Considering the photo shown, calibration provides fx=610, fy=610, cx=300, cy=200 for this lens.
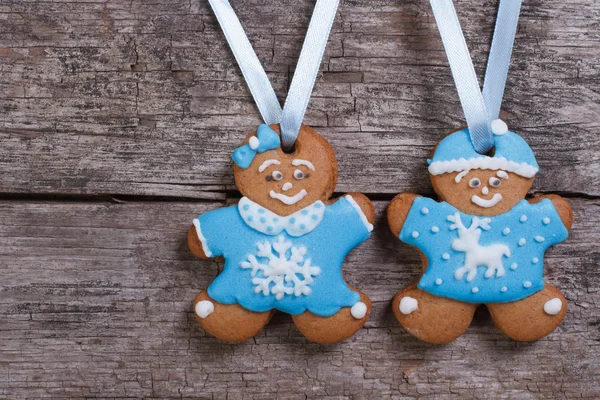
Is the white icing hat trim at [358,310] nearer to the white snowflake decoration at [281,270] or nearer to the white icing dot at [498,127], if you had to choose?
the white snowflake decoration at [281,270]

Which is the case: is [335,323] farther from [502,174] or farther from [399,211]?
[502,174]

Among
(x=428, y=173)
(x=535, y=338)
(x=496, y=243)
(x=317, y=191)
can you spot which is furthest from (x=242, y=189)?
(x=535, y=338)

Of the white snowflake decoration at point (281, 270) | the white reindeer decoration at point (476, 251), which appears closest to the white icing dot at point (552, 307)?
the white reindeer decoration at point (476, 251)

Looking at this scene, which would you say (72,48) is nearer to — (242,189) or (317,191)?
(242,189)

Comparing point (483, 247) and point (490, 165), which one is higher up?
point (490, 165)

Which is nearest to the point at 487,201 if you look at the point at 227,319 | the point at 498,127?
the point at 498,127

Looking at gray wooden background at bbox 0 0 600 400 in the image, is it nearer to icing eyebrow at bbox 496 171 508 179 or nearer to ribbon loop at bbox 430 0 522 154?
ribbon loop at bbox 430 0 522 154
